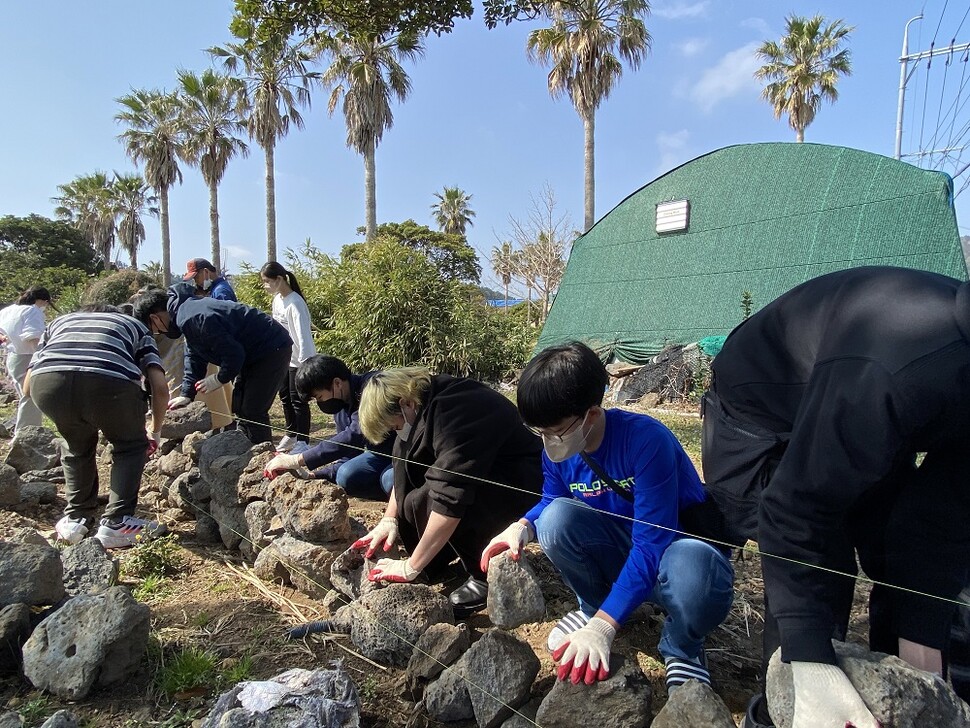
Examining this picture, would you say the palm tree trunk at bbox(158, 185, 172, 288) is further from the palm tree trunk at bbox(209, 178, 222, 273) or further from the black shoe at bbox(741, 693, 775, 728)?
the black shoe at bbox(741, 693, 775, 728)

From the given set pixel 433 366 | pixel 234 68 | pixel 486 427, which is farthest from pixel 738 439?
pixel 234 68

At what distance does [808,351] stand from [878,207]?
27.2 ft

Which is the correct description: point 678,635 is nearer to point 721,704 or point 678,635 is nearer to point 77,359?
point 721,704

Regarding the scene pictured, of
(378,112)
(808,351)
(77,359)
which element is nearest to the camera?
(808,351)

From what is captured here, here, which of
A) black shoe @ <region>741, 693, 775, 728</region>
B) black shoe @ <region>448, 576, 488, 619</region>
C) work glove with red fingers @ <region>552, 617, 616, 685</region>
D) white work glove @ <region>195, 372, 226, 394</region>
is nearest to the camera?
black shoe @ <region>741, 693, 775, 728</region>

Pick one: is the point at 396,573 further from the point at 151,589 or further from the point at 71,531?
the point at 71,531

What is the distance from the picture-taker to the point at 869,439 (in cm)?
110

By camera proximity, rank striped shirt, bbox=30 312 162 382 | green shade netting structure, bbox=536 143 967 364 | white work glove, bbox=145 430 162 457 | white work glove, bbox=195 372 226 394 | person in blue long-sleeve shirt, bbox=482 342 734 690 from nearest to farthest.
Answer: person in blue long-sleeve shirt, bbox=482 342 734 690 < striped shirt, bbox=30 312 162 382 < white work glove, bbox=145 430 162 457 < white work glove, bbox=195 372 226 394 < green shade netting structure, bbox=536 143 967 364

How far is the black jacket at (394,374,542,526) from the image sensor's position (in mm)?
2223

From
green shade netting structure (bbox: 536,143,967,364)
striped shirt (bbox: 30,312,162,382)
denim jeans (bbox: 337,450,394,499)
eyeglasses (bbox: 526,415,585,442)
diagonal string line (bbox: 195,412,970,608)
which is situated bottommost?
denim jeans (bbox: 337,450,394,499)

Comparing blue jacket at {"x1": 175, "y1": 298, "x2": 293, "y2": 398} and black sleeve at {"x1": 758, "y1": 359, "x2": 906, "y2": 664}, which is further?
blue jacket at {"x1": 175, "y1": 298, "x2": 293, "y2": 398}

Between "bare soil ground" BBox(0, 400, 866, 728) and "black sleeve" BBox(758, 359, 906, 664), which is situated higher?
"black sleeve" BBox(758, 359, 906, 664)

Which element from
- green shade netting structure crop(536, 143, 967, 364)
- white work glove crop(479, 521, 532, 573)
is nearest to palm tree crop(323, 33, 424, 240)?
green shade netting structure crop(536, 143, 967, 364)

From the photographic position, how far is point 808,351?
1.37 metres
